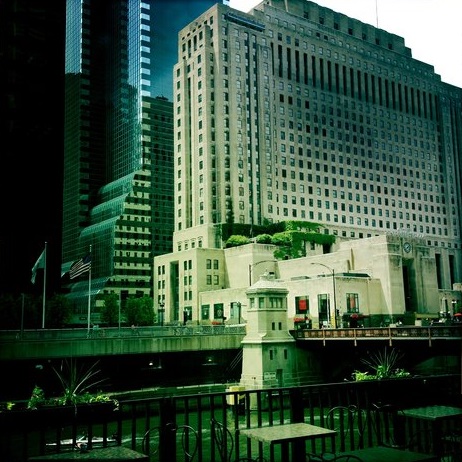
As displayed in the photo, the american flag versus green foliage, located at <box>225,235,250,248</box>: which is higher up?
green foliage, located at <box>225,235,250,248</box>

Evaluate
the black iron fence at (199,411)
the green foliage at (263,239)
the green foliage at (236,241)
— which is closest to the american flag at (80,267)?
the black iron fence at (199,411)

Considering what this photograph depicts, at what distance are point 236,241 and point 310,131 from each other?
38.0 m

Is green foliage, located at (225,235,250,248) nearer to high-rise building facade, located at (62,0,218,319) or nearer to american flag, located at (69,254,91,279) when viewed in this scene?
high-rise building facade, located at (62,0,218,319)

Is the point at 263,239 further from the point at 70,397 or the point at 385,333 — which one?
the point at 70,397

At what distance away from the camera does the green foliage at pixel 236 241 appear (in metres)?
106

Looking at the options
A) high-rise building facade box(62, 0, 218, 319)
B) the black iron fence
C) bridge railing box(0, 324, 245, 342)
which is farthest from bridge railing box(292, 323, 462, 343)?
high-rise building facade box(62, 0, 218, 319)

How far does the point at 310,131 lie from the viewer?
130m

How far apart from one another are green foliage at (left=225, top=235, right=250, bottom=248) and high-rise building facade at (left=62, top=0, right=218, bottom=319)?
37.2m

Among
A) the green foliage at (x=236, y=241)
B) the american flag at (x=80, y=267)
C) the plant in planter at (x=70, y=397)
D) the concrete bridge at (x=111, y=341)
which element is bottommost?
the plant in planter at (x=70, y=397)

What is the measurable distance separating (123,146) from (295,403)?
15307cm

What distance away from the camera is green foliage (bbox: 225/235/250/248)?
347 feet

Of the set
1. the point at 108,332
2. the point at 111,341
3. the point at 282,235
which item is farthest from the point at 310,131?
the point at 111,341

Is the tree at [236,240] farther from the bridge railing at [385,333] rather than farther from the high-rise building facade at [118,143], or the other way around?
the bridge railing at [385,333]

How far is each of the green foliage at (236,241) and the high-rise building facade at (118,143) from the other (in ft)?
122
